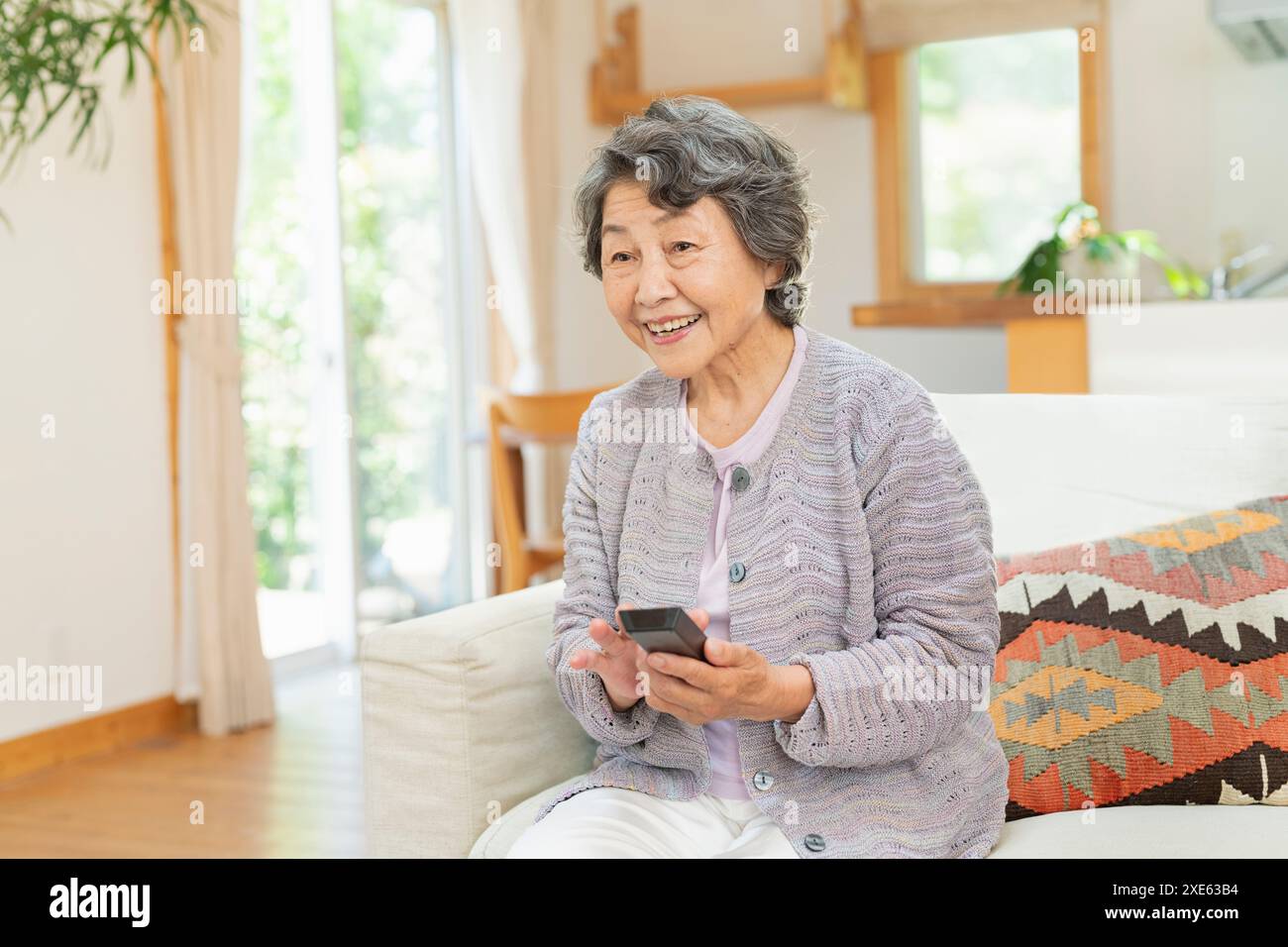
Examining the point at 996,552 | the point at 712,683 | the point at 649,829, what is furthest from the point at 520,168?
the point at 712,683

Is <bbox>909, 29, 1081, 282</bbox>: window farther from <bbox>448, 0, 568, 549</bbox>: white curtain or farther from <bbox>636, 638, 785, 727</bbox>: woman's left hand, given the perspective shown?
<bbox>636, 638, 785, 727</bbox>: woman's left hand

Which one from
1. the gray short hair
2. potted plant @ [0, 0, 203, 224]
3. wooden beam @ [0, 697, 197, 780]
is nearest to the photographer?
the gray short hair

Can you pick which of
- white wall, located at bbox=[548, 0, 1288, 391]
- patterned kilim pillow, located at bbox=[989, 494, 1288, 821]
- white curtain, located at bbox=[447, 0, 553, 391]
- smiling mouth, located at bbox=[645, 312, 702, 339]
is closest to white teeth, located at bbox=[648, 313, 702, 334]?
smiling mouth, located at bbox=[645, 312, 702, 339]

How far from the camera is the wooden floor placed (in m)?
3.03

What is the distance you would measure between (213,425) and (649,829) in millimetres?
2862

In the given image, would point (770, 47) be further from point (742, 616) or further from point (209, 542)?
point (742, 616)

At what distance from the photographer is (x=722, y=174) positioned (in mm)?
1545

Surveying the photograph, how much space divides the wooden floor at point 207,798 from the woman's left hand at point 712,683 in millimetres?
1747

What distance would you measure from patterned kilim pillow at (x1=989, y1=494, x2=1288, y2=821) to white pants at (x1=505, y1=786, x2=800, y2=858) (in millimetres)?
359

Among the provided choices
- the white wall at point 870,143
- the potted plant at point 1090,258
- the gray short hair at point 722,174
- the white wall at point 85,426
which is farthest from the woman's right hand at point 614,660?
the white wall at point 870,143

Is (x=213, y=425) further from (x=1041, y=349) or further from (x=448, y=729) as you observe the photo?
(x=448, y=729)

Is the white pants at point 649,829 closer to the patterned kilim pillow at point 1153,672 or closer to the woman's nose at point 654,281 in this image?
the patterned kilim pillow at point 1153,672

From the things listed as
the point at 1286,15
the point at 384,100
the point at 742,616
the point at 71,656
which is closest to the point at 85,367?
the point at 71,656

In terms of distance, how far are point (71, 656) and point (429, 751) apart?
2.41m
